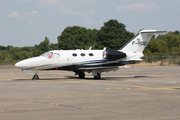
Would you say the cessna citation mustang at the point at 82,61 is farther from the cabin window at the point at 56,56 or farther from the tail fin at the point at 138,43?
the tail fin at the point at 138,43

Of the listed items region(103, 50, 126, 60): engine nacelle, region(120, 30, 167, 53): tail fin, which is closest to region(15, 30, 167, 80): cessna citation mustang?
region(103, 50, 126, 60): engine nacelle

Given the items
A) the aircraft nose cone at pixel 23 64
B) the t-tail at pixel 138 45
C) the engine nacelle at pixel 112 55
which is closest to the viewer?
the aircraft nose cone at pixel 23 64

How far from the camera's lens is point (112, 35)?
8638 cm

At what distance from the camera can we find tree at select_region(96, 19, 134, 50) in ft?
279

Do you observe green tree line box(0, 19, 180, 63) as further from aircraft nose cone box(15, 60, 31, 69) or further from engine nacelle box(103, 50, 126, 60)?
aircraft nose cone box(15, 60, 31, 69)

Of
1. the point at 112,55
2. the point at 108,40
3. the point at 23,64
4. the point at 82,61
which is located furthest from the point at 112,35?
the point at 23,64

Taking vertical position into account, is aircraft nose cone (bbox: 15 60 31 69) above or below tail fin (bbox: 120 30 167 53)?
below

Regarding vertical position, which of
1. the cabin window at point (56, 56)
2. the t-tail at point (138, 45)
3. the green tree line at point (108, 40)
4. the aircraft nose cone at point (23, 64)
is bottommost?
the aircraft nose cone at point (23, 64)

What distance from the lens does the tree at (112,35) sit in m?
85.1

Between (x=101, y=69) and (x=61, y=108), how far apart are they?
14984 millimetres

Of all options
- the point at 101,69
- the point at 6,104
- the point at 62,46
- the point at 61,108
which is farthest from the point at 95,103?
the point at 62,46

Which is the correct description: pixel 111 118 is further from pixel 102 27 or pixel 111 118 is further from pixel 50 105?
pixel 102 27

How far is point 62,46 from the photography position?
101 metres

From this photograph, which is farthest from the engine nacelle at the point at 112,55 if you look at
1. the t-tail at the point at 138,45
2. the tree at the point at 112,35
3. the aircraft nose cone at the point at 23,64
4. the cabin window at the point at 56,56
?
the tree at the point at 112,35
